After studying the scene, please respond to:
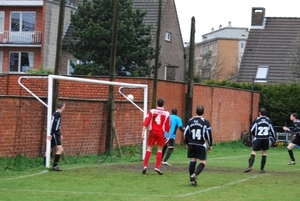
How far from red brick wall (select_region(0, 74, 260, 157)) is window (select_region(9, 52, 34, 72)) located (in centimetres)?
1829

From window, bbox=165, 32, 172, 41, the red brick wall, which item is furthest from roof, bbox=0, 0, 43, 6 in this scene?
the red brick wall

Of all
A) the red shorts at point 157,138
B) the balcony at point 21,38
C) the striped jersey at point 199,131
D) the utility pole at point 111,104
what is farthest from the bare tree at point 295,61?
the striped jersey at point 199,131

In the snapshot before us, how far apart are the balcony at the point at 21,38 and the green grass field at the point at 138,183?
1153 inches

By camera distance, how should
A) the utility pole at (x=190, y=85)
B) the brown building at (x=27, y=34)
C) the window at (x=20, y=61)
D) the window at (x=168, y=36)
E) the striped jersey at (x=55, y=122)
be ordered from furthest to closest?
the window at (x=168, y=36)
the window at (x=20, y=61)
the brown building at (x=27, y=34)
the utility pole at (x=190, y=85)
the striped jersey at (x=55, y=122)

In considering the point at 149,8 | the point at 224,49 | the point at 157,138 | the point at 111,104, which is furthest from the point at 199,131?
the point at 224,49

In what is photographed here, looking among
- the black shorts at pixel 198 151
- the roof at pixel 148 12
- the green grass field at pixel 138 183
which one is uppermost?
the roof at pixel 148 12

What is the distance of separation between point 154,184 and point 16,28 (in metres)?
37.5

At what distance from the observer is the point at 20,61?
170ft

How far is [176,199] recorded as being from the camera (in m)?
13.7

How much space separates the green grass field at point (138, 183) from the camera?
1417 centimetres

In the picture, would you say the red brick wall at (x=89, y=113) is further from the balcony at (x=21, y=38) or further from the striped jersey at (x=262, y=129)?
the balcony at (x=21, y=38)

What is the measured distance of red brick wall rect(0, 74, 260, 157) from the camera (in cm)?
2133

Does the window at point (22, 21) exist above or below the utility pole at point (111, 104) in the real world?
above

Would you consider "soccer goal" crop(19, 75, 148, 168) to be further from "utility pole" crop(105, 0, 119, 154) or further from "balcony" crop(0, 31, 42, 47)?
"balcony" crop(0, 31, 42, 47)
